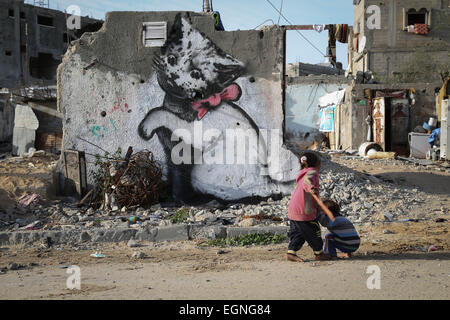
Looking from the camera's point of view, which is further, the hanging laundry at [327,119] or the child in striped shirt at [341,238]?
the hanging laundry at [327,119]

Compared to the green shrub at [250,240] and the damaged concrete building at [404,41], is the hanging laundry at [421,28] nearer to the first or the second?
the damaged concrete building at [404,41]

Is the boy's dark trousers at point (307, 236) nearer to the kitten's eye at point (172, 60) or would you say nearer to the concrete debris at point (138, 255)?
the concrete debris at point (138, 255)

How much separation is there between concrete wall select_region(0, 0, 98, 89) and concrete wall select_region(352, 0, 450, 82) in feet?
80.2

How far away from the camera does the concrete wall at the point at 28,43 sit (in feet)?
122

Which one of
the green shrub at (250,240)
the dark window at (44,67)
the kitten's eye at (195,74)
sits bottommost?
the green shrub at (250,240)

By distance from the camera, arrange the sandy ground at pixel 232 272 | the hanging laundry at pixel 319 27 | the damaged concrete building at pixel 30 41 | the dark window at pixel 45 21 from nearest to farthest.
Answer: the sandy ground at pixel 232 272, the hanging laundry at pixel 319 27, the damaged concrete building at pixel 30 41, the dark window at pixel 45 21

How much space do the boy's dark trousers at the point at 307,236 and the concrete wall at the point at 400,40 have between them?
93.8 feet

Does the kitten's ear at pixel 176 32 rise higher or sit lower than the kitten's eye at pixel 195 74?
higher

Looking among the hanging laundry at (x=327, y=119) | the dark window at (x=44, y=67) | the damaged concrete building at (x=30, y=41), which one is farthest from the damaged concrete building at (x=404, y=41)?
the dark window at (x=44, y=67)

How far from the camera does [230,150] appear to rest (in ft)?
24.3

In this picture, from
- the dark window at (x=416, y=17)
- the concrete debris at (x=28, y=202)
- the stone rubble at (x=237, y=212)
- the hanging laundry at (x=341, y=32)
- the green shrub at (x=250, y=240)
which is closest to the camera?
the green shrub at (x=250, y=240)

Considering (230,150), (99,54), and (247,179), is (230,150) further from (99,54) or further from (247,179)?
(99,54)
